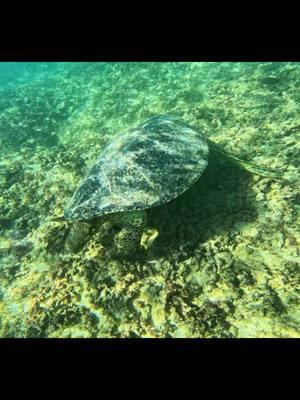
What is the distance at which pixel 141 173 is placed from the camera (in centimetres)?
403

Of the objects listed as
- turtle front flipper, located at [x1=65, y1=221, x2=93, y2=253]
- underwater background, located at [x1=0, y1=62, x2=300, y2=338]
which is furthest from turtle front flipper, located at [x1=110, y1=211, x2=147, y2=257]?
turtle front flipper, located at [x1=65, y1=221, x2=93, y2=253]

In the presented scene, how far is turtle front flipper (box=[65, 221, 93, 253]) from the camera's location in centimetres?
412

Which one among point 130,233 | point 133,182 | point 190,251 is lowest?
point 190,251

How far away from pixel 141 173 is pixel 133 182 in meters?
0.17

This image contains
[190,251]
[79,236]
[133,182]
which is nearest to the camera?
[190,251]

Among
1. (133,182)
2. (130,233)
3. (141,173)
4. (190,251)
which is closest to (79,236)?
(130,233)

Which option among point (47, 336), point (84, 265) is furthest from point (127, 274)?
point (47, 336)

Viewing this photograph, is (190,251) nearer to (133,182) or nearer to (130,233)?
(130,233)

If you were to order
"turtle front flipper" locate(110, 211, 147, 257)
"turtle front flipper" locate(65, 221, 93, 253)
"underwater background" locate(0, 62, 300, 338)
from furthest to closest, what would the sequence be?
1. "turtle front flipper" locate(65, 221, 93, 253)
2. "turtle front flipper" locate(110, 211, 147, 257)
3. "underwater background" locate(0, 62, 300, 338)

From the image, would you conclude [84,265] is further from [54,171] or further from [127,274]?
[54,171]

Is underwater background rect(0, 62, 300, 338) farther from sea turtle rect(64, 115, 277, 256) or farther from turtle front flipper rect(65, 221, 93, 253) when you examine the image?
sea turtle rect(64, 115, 277, 256)

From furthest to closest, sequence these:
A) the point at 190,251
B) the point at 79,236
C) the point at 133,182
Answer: the point at 79,236
the point at 133,182
the point at 190,251

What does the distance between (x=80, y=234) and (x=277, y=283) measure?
2.46m

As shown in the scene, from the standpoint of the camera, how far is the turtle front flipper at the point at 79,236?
13.5 ft
